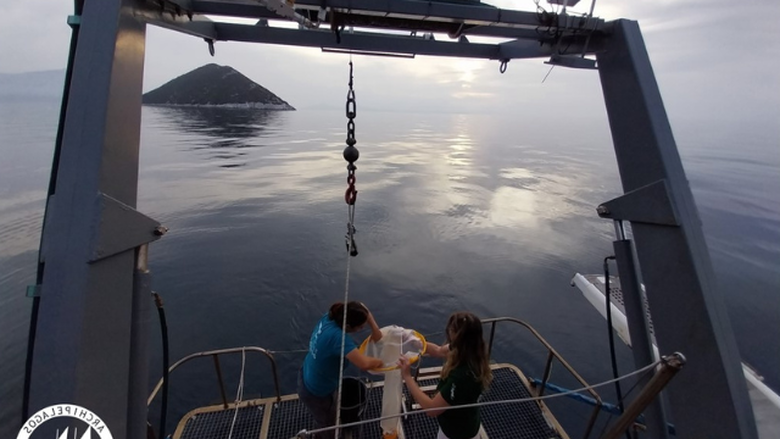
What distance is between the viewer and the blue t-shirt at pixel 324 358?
2938 mm

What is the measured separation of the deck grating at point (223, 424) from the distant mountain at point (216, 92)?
14218cm

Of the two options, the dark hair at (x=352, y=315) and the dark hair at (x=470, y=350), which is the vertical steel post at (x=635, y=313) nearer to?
the dark hair at (x=470, y=350)

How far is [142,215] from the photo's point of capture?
68.9 inches

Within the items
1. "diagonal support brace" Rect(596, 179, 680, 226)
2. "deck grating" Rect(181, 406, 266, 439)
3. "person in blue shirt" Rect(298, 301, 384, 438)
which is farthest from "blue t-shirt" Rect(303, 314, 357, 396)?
"diagonal support brace" Rect(596, 179, 680, 226)

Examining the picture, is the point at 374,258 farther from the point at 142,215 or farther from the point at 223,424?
the point at 142,215

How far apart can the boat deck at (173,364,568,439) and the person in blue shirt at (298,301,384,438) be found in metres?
1.35

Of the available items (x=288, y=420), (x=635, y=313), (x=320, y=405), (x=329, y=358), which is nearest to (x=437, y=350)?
(x=329, y=358)

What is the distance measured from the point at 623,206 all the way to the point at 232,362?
30.5 feet

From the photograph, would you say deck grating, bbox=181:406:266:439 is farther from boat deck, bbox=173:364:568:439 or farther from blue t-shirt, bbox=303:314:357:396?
blue t-shirt, bbox=303:314:357:396

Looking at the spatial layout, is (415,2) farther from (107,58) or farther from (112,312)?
(112,312)

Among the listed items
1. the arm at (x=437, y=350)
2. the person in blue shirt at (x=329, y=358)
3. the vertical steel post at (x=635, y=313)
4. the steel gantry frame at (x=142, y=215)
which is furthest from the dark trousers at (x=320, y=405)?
the vertical steel post at (x=635, y=313)

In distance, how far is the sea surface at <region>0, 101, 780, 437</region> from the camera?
374 inches

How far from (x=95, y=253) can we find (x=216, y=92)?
158 m

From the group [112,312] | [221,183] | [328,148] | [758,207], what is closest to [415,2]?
[112,312]
